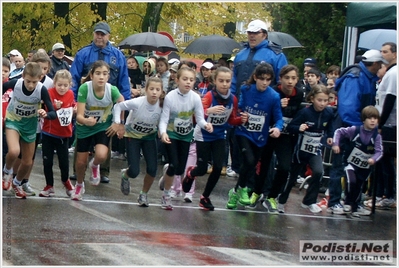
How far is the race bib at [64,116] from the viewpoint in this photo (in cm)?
1140

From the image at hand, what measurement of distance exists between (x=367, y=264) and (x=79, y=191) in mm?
4198

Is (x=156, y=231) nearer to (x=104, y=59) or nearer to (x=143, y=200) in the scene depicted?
(x=143, y=200)

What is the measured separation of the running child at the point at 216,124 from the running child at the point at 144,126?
1.81 ft

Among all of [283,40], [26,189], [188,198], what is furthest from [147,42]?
[26,189]

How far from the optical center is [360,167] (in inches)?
465

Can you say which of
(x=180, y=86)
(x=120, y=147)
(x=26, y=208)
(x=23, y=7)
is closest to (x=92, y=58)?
(x=180, y=86)

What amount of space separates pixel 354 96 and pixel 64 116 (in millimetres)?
3547

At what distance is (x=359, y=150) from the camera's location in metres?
11.8

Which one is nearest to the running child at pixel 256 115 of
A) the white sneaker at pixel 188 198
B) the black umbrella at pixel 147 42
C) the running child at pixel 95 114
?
the white sneaker at pixel 188 198

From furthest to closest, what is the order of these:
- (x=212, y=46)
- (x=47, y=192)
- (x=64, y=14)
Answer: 1. (x=64, y=14)
2. (x=212, y=46)
3. (x=47, y=192)

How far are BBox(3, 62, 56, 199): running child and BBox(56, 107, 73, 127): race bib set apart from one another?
26cm

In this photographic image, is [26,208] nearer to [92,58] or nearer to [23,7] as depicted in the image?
[92,58]

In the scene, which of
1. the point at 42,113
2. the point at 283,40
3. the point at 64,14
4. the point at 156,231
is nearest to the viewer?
the point at 156,231

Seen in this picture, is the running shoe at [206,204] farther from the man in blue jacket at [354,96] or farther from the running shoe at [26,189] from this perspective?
the running shoe at [26,189]
